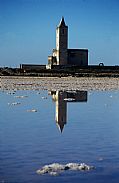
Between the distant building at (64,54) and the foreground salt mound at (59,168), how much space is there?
9067cm

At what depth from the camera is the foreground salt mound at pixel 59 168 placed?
3965 mm

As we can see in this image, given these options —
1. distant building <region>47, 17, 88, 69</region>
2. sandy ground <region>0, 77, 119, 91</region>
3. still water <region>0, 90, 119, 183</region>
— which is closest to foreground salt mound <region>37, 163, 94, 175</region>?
still water <region>0, 90, 119, 183</region>

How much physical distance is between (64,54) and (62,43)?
4130mm

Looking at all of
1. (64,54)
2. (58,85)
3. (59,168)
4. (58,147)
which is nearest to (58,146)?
(58,147)

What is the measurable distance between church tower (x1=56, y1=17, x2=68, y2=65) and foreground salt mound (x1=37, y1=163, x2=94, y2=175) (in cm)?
9068

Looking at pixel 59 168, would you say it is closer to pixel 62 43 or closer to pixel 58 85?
pixel 58 85

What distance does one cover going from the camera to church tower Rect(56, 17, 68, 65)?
95.6m

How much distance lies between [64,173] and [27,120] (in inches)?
161

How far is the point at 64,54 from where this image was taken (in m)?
97.1

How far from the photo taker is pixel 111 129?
22.2 feet

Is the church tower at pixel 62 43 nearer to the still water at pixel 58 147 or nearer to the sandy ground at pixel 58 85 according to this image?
the sandy ground at pixel 58 85

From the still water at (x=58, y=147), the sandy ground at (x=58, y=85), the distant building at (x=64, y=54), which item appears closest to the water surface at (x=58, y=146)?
the still water at (x=58, y=147)

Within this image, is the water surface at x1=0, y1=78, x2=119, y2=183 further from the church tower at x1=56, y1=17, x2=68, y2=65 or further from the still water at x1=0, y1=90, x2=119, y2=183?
the church tower at x1=56, y1=17, x2=68, y2=65

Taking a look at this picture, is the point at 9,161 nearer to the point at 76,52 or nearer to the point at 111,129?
the point at 111,129
